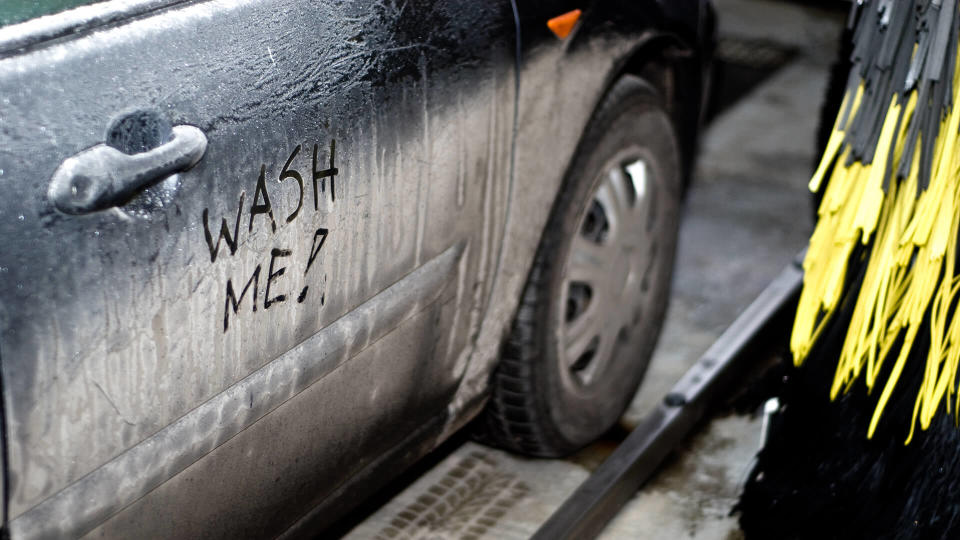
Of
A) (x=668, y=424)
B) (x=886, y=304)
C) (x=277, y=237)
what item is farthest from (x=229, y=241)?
(x=668, y=424)

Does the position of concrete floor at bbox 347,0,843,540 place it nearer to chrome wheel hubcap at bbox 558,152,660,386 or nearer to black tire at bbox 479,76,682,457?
black tire at bbox 479,76,682,457

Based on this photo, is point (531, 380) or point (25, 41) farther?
point (531, 380)

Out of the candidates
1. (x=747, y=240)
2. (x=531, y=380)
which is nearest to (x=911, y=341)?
(x=531, y=380)

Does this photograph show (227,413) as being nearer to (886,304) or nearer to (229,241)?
(229,241)

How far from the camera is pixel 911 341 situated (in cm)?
198

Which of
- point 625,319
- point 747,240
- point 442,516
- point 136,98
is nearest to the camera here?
point 136,98

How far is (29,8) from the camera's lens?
1317mm

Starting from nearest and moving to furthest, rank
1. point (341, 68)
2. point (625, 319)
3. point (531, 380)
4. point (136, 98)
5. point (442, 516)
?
point (136, 98) → point (341, 68) → point (531, 380) → point (442, 516) → point (625, 319)

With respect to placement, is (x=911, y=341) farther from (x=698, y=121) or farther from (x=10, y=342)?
(x=10, y=342)

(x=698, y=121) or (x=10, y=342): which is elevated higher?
(x=10, y=342)

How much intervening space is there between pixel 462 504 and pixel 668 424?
0.51 metres

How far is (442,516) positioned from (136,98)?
1.47 m

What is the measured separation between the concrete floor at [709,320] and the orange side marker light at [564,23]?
110cm

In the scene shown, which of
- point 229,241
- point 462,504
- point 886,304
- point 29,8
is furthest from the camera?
point 462,504
